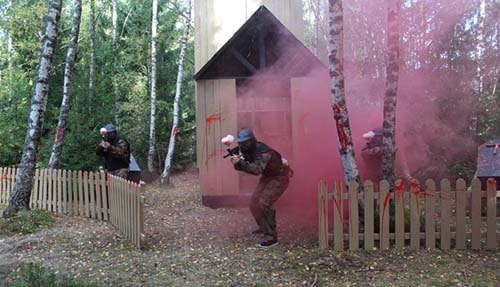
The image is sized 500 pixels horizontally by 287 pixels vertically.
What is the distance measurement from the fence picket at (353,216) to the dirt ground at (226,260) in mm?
156

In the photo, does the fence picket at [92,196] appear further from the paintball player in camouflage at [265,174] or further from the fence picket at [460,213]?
the fence picket at [460,213]

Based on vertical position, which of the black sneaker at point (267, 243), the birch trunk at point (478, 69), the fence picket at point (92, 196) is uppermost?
the birch trunk at point (478, 69)

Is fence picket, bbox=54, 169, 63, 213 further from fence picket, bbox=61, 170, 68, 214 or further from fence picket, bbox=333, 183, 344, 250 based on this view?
fence picket, bbox=333, 183, 344, 250

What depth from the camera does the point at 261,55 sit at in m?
8.83

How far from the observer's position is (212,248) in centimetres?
600

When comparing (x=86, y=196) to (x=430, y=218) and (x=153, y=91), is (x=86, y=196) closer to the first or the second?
(x=430, y=218)

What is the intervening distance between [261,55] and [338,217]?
447 centimetres

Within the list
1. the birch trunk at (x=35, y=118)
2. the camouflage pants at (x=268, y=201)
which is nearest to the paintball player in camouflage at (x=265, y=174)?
the camouflage pants at (x=268, y=201)

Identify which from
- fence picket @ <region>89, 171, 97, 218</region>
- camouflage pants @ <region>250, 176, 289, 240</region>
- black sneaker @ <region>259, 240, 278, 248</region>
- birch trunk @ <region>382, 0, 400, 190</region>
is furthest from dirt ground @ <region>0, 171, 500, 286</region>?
birch trunk @ <region>382, 0, 400, 190</region>

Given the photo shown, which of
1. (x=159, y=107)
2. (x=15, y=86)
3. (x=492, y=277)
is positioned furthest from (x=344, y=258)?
(x=15, y=86)

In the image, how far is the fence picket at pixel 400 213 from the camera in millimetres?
5410

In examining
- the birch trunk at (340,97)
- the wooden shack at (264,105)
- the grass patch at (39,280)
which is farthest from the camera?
the wooden shack at (264,105)

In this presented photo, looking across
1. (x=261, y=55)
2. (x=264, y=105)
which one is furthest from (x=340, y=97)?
(x=264, y=105)

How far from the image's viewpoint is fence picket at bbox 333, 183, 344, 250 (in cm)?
545
